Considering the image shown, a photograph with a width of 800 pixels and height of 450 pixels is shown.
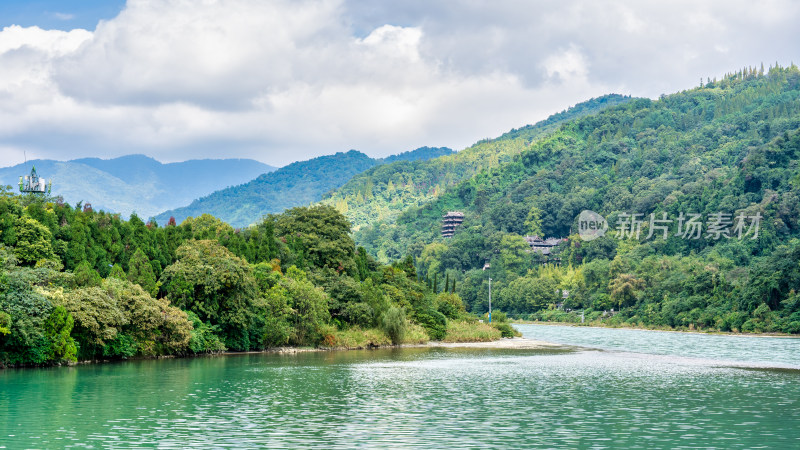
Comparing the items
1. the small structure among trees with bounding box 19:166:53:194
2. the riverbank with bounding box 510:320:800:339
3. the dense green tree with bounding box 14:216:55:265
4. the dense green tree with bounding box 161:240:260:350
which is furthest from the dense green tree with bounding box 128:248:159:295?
the riverbank with bounding box 510:320:800:339

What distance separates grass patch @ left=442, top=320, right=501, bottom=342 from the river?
25.8 meters

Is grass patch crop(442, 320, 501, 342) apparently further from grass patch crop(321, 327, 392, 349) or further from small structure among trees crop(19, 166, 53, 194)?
small structure among trees crop(19, 166, 53, 194)

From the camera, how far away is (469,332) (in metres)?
78.8

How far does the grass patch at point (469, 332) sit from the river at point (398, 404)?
25820 millimetres

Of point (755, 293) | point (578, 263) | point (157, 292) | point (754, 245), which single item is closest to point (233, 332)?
point (157, 292)

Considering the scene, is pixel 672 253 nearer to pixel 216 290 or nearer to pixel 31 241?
pixel 216 290

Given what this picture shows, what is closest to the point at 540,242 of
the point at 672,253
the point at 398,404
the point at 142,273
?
the point at 672,253

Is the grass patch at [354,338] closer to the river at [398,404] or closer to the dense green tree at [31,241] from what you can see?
the river at [398,404]

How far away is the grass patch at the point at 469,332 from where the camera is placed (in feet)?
252

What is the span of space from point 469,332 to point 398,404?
4885 centimetres

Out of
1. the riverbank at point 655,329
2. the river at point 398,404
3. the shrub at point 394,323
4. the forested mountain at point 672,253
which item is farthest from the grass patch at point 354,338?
the forested mountain at point 672,253

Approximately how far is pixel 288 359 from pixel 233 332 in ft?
18.7

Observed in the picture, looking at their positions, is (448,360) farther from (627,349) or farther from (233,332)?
(627,349)

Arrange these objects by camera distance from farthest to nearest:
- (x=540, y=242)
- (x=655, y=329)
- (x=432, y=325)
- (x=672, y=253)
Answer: (x=540, y=242)
(x=672, y=253)
(x=655, y=329)
(x=432, y=325)
